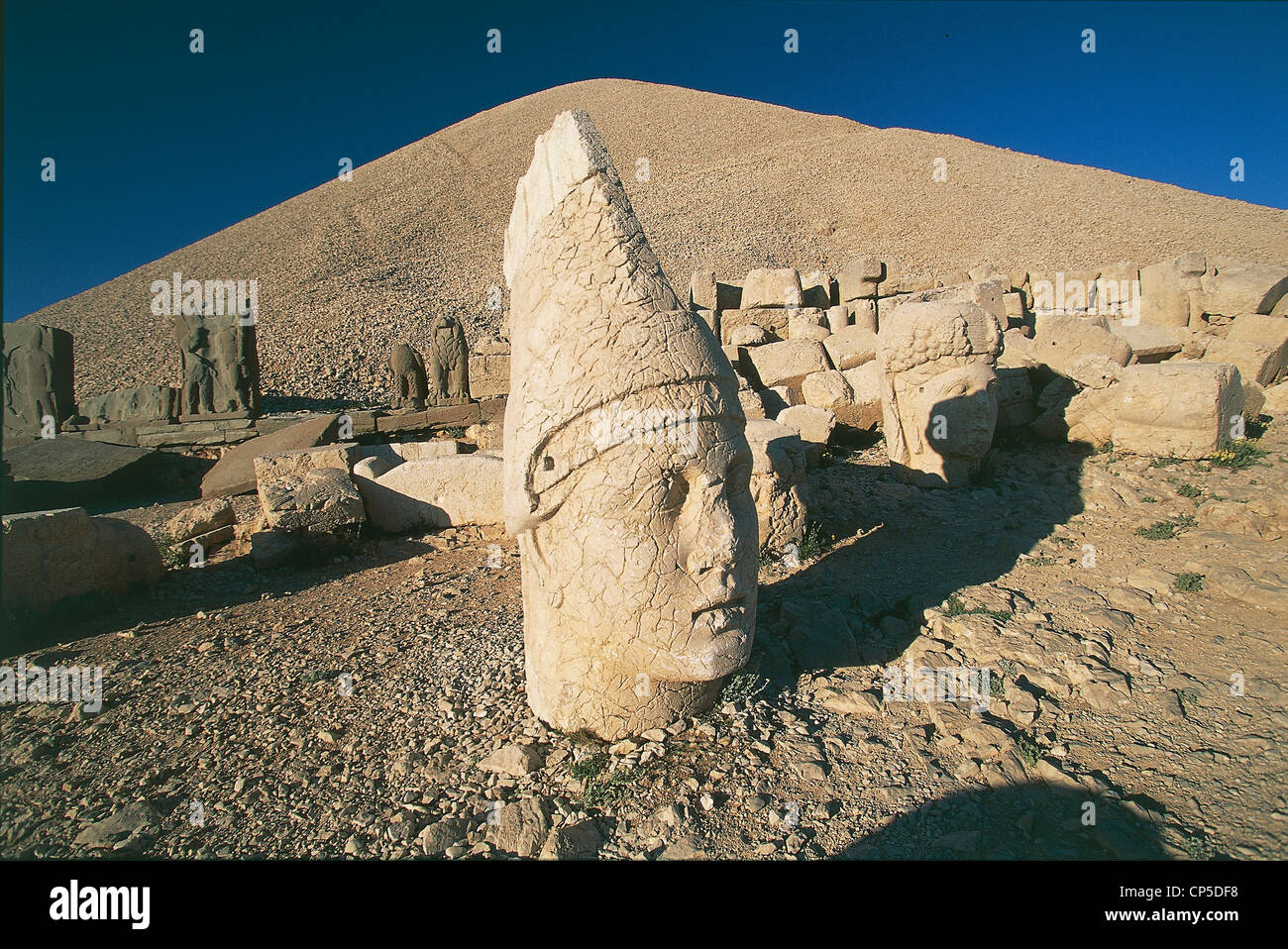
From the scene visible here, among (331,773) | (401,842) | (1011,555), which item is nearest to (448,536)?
(331,773)

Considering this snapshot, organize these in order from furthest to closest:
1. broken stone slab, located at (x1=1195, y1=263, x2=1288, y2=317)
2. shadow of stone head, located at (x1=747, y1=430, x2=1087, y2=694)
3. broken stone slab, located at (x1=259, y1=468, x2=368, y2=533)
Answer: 1. broken stone slab, located at (x1=1195, y1=263, x2=1288, y2=317)
2. broken stone slab, located at (x1=259, y1=468, x2=368, y2=533)
3. shadow of stone head, located at (x1=747, y1=430, x2=1087, y2=694)

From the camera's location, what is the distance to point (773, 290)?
11.1 m

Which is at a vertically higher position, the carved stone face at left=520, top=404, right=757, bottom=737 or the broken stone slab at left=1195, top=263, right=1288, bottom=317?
the broken stone slab at left=1195, top=263, right=1288, bottom=317

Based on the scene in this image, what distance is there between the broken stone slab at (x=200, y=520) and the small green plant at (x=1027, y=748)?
653 centimetres

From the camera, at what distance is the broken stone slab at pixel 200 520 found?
19.5 feet

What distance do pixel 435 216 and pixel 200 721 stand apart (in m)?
30.7

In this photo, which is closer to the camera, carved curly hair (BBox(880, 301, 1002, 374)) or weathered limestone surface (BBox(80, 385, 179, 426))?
carved curly hair (BBox(880, 301, 1002, 374))

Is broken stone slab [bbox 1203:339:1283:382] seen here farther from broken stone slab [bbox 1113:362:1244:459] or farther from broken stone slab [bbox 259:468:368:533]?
broken stone slab [bbox 259:468:368:533]

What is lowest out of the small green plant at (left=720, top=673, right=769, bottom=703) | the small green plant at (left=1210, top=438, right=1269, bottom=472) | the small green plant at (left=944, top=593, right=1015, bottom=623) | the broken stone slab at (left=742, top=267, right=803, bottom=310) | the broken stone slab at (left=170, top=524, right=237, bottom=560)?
the small green plant at (left=720, top=673, right=769, bottom=703)

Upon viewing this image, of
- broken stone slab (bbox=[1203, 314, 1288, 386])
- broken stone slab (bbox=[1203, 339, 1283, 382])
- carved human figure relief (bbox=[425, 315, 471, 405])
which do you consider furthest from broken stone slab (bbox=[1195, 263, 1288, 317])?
carved human figure relief (bbox=[425, 315, 471, 405])

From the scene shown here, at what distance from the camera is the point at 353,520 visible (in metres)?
5.73

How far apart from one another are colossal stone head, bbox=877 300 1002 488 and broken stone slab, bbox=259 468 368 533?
5.17m

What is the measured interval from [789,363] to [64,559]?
7.77m

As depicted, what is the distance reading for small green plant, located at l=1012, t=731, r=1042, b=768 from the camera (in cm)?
262
